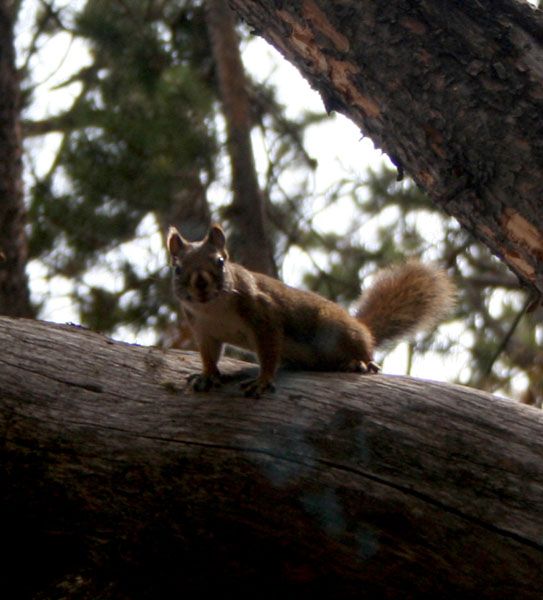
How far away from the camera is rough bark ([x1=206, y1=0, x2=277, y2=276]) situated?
515cm

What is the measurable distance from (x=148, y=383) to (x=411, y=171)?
937mm

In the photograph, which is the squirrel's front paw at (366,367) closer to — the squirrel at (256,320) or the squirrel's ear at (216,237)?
the squirrel at (256,320)

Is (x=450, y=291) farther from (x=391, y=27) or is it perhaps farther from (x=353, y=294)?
(x=353, y=294)

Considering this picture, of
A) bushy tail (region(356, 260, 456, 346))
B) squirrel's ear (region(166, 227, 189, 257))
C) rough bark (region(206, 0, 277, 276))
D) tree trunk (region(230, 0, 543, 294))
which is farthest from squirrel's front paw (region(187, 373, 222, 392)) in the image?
rough bark (region(206, 0, 277, 276))

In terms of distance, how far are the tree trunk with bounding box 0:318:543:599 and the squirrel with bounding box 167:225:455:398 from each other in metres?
0.28

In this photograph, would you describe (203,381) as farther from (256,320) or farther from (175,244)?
(175,244)

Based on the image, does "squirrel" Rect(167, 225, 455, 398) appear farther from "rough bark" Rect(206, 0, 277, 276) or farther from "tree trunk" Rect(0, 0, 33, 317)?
"tree trunk" Rect(0, 0, 33, 317)

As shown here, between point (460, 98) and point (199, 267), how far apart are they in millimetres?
1042

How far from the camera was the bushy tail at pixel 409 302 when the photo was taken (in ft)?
13.0

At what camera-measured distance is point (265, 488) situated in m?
2.53

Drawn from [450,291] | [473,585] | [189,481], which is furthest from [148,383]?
[450,291]

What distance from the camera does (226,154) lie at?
19.2 ft

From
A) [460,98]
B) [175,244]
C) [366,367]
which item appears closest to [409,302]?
[366,367]

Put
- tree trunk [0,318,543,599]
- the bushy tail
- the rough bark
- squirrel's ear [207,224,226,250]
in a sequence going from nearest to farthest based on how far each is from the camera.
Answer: tree trunk [0,318,543,599] < squirrel's ear [207,224,226,250] < the bushy tail < the rough bark
